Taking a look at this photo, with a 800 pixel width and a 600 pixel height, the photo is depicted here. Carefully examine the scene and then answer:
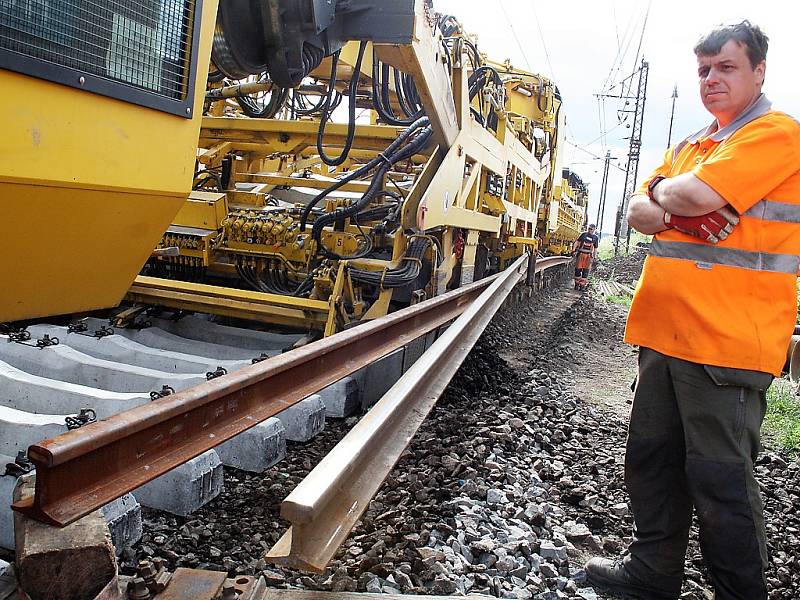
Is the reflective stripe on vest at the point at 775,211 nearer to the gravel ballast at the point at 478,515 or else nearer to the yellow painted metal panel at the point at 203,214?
the gravel ballast at the point at 478,515

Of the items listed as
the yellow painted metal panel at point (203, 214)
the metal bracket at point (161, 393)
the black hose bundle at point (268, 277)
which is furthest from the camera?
the yellow painted metal panel at point (203, 214)

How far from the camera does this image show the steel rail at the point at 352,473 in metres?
1.57

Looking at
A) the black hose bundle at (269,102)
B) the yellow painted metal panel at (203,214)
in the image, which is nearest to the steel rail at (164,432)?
the black hose bundle at (269,102)

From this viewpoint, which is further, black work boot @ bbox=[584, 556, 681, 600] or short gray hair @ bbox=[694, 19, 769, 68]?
black work boot @ bbox=[584, 556, 681, 600]

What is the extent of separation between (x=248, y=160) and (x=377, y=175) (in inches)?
88.2

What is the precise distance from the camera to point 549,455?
12.5ft

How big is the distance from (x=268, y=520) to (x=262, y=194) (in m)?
3.85

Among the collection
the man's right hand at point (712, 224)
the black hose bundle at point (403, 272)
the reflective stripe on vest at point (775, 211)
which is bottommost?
the black hose bundle at point (403, 272)

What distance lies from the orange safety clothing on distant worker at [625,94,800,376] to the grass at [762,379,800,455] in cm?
293

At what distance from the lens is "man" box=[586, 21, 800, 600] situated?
79.8 inches

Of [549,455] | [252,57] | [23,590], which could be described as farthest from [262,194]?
[23,590]

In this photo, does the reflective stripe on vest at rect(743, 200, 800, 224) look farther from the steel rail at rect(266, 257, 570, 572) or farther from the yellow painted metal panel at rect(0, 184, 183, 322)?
the yellow painted metal panel at rect(0, 184, 183, 322)

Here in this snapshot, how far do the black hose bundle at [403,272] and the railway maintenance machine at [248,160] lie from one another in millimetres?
17

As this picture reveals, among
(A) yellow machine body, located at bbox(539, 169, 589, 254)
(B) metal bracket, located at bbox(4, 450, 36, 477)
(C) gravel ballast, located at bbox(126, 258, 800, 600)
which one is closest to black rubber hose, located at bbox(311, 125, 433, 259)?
(C) gravel ballast, located at bbox(126, 258, 800, 600)
